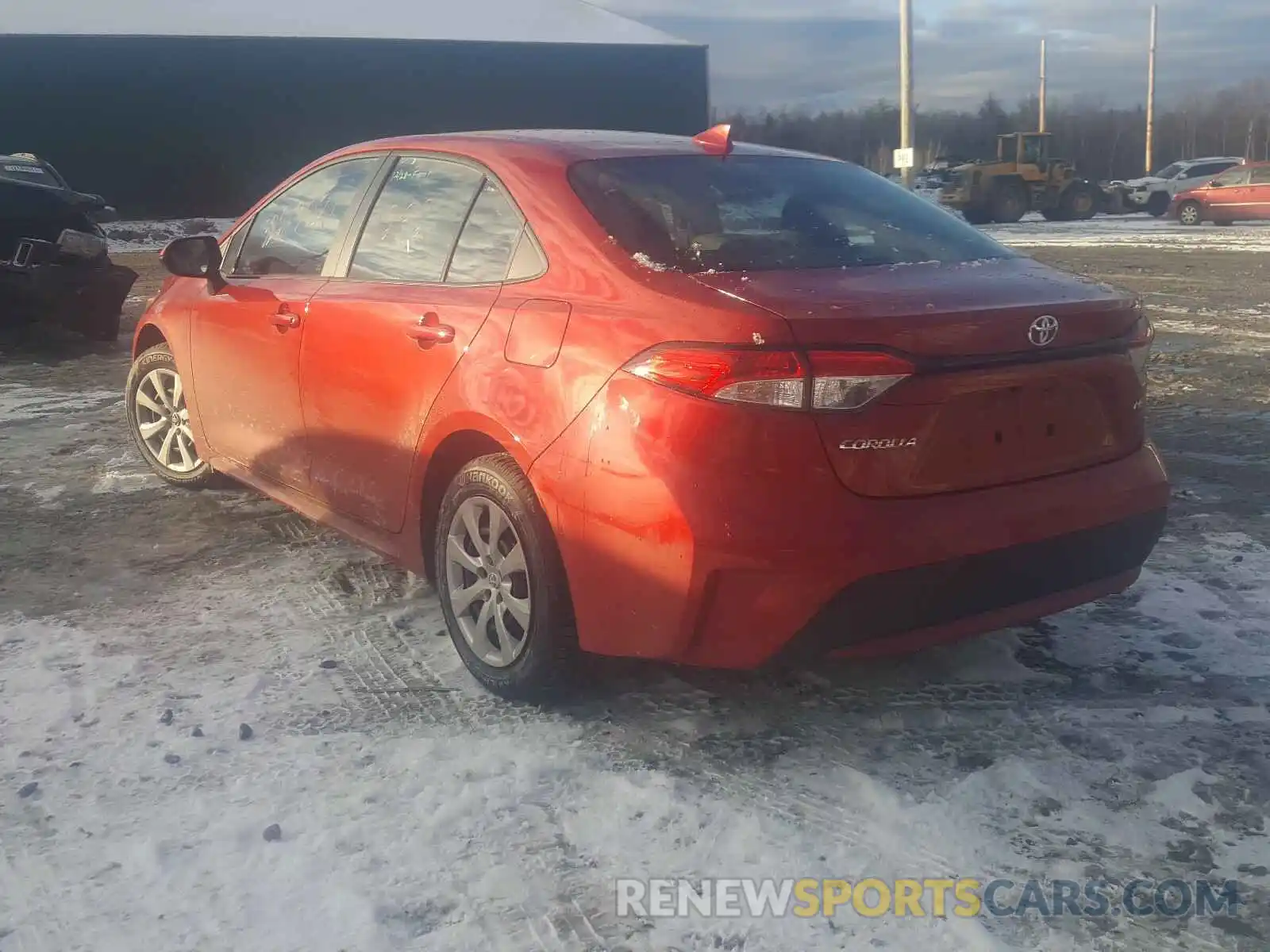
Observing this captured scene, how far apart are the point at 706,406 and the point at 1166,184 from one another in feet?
110

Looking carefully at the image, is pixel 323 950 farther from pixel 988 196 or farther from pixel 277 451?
pixel 988 196

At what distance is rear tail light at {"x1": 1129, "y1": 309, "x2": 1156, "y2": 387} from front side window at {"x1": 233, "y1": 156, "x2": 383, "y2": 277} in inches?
96.6

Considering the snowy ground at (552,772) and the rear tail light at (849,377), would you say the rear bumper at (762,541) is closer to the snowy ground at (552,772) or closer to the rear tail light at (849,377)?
the rear tail light at (849,377)

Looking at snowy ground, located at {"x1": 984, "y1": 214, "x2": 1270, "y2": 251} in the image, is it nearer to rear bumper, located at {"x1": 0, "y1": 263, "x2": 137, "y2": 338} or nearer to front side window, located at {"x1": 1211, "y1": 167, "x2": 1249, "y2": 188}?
front side window, located at {"x1": 1211, "y1": 167, "x2": 1249, "y2": 188}

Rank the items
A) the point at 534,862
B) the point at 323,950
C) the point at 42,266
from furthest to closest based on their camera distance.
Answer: the point at 42,266, the point at 534,862, the point at 323,950

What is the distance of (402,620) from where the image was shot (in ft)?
12.7

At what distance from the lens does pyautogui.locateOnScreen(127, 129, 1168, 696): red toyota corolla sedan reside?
267 centimetres

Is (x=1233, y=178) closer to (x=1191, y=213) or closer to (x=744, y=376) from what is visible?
(x=1191, y=213)

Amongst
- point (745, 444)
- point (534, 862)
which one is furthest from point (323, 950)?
point (745, 444)

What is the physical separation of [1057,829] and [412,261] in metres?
Result: 2.40

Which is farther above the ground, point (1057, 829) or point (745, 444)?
point (745, 444)

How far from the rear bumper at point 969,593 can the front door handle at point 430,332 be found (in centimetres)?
131

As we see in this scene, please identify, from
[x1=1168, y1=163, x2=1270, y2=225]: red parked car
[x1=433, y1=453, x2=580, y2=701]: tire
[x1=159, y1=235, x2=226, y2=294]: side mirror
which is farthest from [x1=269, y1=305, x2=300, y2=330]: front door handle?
[x1=1168, y1=163, x2=1270, y2=225]: red parked car

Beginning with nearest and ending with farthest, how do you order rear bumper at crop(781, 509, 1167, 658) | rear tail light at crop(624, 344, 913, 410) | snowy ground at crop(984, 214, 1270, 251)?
1. rear tail light at crop(624, 344, 913, 410)
2. rear bumper at crop(781, 509, 1167, 658)
3. snowy ground at crop(984, 214, 1270, 251)
